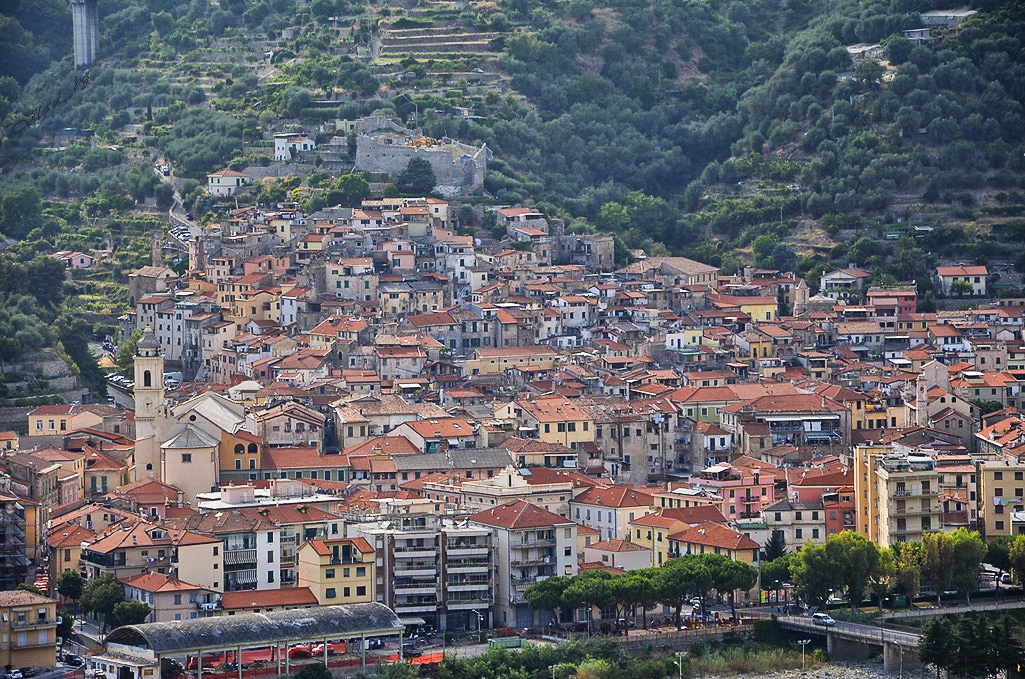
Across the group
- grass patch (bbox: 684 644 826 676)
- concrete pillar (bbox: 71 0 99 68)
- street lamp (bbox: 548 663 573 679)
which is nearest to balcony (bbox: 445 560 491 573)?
street lamp (bbox: 548 663 573 679)

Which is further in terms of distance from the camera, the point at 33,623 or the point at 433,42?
the point at 433,42

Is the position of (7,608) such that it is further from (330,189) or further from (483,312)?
(330,189)

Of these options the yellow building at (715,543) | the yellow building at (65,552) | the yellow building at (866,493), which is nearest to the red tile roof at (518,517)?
the yellow building at (715,543)

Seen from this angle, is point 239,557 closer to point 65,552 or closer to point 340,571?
point 340,571

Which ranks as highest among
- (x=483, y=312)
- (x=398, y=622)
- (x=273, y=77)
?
(x=273, y=77)

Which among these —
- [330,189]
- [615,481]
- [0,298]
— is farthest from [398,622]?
[330,189]

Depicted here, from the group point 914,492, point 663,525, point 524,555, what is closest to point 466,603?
point 524,555
